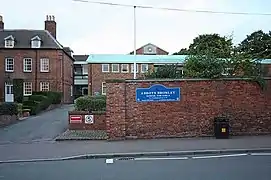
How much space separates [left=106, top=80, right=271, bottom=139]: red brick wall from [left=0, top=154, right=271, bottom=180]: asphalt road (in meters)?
5.12

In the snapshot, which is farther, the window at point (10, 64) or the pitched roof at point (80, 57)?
the pitched roof at point (80, 57)

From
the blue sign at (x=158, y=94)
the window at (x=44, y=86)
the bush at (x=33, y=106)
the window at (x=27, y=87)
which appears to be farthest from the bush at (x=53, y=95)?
the blue sign at (x=158, y=94)

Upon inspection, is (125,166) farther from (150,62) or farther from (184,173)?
(150,62)

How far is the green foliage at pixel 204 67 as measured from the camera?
59.9 ft

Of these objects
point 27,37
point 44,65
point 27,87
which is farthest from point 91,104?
point 27,37

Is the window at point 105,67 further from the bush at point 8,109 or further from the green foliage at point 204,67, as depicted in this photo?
the green foliage at point 204,67

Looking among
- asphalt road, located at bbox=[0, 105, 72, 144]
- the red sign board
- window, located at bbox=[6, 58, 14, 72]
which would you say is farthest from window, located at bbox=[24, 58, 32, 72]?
the red sign board

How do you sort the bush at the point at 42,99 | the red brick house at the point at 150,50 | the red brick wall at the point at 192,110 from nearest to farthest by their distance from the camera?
the red brick wall at the point at 192,110 < the bush at the point at 42,99 < the red brick house at the point at 150,50

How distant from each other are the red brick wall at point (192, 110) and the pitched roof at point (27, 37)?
3324 cm

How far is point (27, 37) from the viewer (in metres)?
50.6

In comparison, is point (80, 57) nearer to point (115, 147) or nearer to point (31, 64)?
point (31, 64)

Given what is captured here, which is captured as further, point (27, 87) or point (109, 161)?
point (27, 87)

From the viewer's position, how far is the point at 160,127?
17719 mm

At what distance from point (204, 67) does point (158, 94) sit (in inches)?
121
